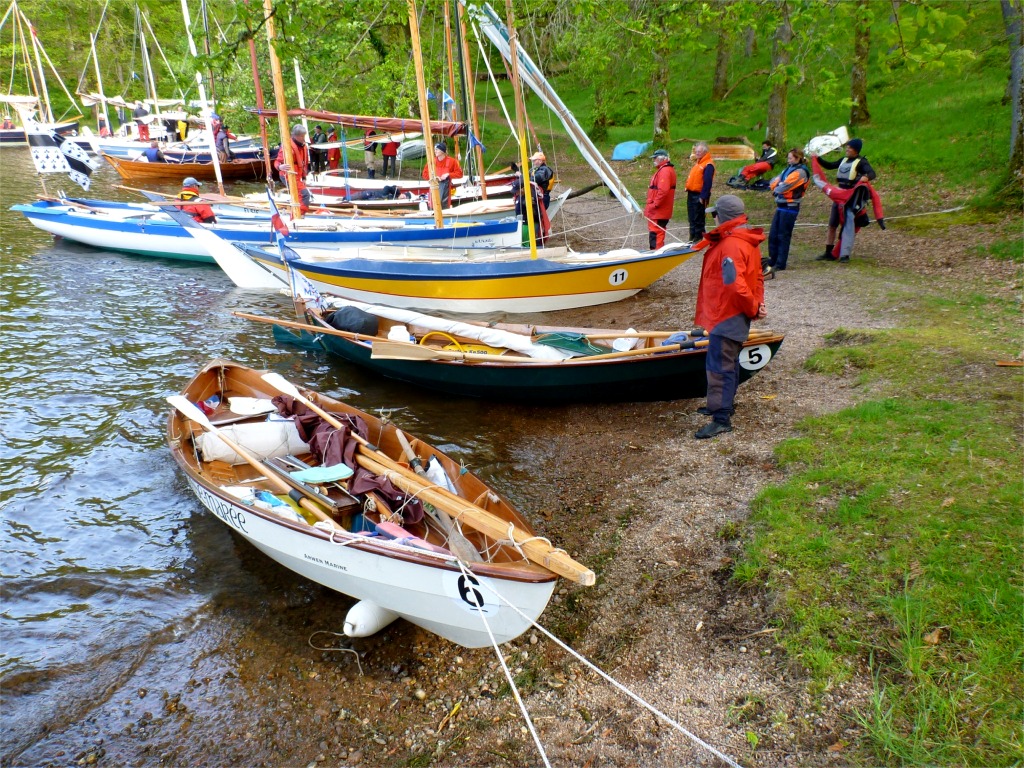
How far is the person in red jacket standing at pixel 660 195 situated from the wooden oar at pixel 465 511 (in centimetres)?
841

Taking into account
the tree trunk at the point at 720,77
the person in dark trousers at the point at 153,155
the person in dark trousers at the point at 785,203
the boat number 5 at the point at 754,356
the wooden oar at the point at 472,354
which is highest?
the tree trunk at the point at 720,77

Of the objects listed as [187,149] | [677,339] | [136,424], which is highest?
[187,149]

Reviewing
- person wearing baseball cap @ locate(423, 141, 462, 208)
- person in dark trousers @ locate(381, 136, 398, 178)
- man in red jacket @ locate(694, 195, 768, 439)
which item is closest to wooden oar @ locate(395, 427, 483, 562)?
man in red jacket @ locate(694, 195, 768, 439)

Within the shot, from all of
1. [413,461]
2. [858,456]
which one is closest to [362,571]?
[413,461]

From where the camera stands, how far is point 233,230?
1603 centimetres

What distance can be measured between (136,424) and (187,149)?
25.2 meters

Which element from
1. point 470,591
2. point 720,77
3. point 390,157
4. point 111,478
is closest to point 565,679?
point 470,591

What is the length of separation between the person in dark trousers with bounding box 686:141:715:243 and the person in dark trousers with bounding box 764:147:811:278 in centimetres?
148

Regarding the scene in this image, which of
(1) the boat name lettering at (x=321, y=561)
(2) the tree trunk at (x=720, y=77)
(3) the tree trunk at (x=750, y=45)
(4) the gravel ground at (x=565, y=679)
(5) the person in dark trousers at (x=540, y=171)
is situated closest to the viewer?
(4) the gravel ground at (x=565, y=679)

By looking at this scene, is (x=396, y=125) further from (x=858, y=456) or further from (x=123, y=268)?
(x=858, y=456)

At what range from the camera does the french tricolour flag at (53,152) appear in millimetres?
15156

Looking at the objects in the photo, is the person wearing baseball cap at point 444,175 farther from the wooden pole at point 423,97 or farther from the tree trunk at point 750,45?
the tree trunk at point 750,45

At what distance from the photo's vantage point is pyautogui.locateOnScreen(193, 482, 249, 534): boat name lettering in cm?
543

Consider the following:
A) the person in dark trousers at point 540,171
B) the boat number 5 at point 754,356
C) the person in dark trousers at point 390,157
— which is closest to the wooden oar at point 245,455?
the boat number 5 at point 754,356
